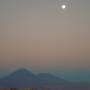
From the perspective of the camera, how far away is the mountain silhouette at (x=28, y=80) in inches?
64.2

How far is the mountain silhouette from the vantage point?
163 centimetres

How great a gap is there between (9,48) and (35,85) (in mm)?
462

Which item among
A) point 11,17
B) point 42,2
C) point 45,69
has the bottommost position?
point 45,69

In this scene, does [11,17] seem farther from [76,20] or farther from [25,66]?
[76,20]

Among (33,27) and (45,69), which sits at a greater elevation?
(33,27)

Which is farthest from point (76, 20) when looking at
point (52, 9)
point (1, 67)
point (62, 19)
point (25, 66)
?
point (1, 67)

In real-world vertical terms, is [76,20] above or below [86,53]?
above

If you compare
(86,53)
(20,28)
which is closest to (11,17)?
(20,28)

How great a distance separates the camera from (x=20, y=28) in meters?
1.72

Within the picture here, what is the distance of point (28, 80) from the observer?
1.64 meters

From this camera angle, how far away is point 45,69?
1644 millimetres

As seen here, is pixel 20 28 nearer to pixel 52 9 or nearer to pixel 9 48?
pixel 9 48

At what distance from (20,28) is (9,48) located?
0.78 feet

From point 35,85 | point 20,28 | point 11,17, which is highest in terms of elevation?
point 11,17
